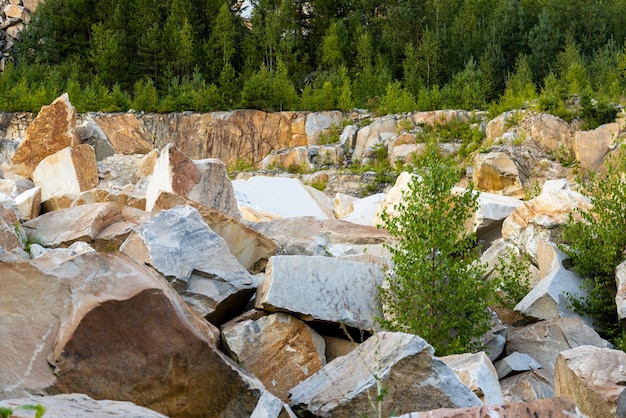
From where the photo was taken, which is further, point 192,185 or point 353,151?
point 353,151

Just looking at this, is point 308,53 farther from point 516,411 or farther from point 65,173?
point 516,411

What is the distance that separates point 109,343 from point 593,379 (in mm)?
4874

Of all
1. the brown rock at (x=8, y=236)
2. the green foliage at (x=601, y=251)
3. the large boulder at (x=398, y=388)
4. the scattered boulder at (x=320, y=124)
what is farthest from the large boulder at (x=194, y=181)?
the scattered boulder at (x=320, y=124)

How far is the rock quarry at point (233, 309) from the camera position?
511 centimetres

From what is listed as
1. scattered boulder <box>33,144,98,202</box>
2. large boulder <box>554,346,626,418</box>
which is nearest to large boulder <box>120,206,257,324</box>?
large boulder <box>554,346,626,418</box>

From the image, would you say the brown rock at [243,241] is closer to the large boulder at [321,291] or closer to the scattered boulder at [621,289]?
the large boulder at [321,291]

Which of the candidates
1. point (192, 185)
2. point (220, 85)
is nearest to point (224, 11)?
point (220, 85)

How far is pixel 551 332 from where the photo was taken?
10.9m

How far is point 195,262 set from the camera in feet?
29.3

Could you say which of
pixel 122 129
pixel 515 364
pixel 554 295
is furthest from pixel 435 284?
pixel 122 129

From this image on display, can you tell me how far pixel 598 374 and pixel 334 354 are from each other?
284 cm

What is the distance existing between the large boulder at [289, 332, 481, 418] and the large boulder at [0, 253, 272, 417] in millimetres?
704

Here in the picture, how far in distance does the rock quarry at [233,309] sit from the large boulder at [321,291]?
0.9 inches

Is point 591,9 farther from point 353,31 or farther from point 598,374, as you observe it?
point 598,374
